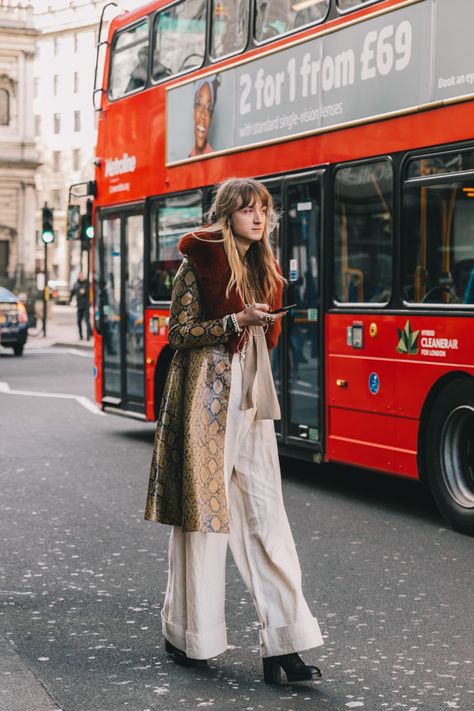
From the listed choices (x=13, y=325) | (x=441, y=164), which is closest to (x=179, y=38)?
(x=441, y=164)

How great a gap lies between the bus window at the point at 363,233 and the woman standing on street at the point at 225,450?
12.6ft

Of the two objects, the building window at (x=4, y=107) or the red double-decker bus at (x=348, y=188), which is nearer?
the red double-decker bus at (x=348, y=188)

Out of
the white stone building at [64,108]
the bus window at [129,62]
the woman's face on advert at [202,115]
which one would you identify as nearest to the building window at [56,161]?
the white stone building at [64,108]

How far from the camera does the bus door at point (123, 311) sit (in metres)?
13.5

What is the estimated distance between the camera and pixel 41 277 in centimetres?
4428

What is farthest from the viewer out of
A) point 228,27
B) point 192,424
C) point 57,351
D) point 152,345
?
point 57,351

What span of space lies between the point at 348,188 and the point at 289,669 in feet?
16.4

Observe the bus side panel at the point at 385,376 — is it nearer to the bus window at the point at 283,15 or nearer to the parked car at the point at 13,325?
the bus window at the point at 283,15

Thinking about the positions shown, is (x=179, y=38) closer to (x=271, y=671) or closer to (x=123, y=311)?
(x=123, y=311)

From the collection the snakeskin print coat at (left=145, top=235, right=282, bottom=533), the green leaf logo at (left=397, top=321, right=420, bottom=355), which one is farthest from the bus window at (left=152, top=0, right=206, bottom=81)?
the snakeskin print coat at (left=145, top=235, right=282, bottom=533)

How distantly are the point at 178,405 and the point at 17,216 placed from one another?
64864 millimetres

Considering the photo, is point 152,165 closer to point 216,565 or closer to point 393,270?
point 393,270

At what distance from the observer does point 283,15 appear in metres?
10.3

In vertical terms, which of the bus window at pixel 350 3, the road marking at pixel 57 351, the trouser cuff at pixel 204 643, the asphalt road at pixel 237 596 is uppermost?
the bus window at pixel 350 3
